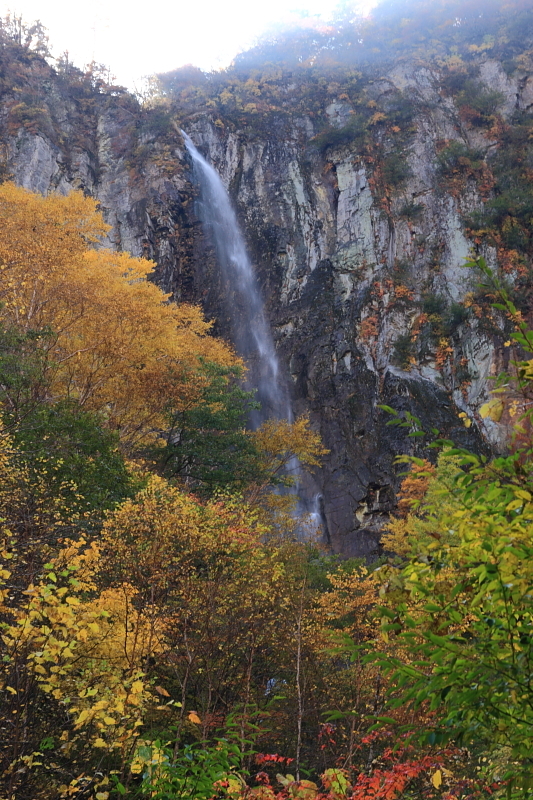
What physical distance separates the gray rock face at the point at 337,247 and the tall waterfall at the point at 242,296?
67 centimetres

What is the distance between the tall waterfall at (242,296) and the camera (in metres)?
32.4

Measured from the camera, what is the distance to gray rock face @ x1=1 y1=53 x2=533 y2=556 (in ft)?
95.3

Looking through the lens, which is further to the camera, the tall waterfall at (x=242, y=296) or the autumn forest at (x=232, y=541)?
the tall waterfall at (x=242, y=296)

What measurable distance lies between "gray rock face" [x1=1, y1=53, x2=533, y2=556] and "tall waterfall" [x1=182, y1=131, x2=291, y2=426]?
67 centimetres

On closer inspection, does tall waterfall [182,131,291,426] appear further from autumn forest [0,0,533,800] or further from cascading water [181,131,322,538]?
autumn forest [0,0,533,800]

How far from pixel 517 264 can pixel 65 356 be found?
88.6ft

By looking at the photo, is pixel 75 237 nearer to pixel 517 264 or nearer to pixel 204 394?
pixel 204 394

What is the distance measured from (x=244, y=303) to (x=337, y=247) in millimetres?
7498

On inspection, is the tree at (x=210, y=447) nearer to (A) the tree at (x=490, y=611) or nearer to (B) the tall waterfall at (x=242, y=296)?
(B) the tall waterfall at (x=242, y=296)

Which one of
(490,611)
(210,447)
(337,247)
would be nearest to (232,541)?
(490,611)

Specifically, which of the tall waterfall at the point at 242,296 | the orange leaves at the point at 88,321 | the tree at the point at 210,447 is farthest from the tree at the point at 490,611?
the tall waterfall at the point at 242,296

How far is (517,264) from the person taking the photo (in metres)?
32.7

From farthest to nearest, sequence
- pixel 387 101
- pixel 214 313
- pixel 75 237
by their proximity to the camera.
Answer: pixel 387 101 → pixel 214 313 → pixel 75 237

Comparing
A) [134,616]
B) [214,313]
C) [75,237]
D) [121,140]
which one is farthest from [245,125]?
[134,616]
